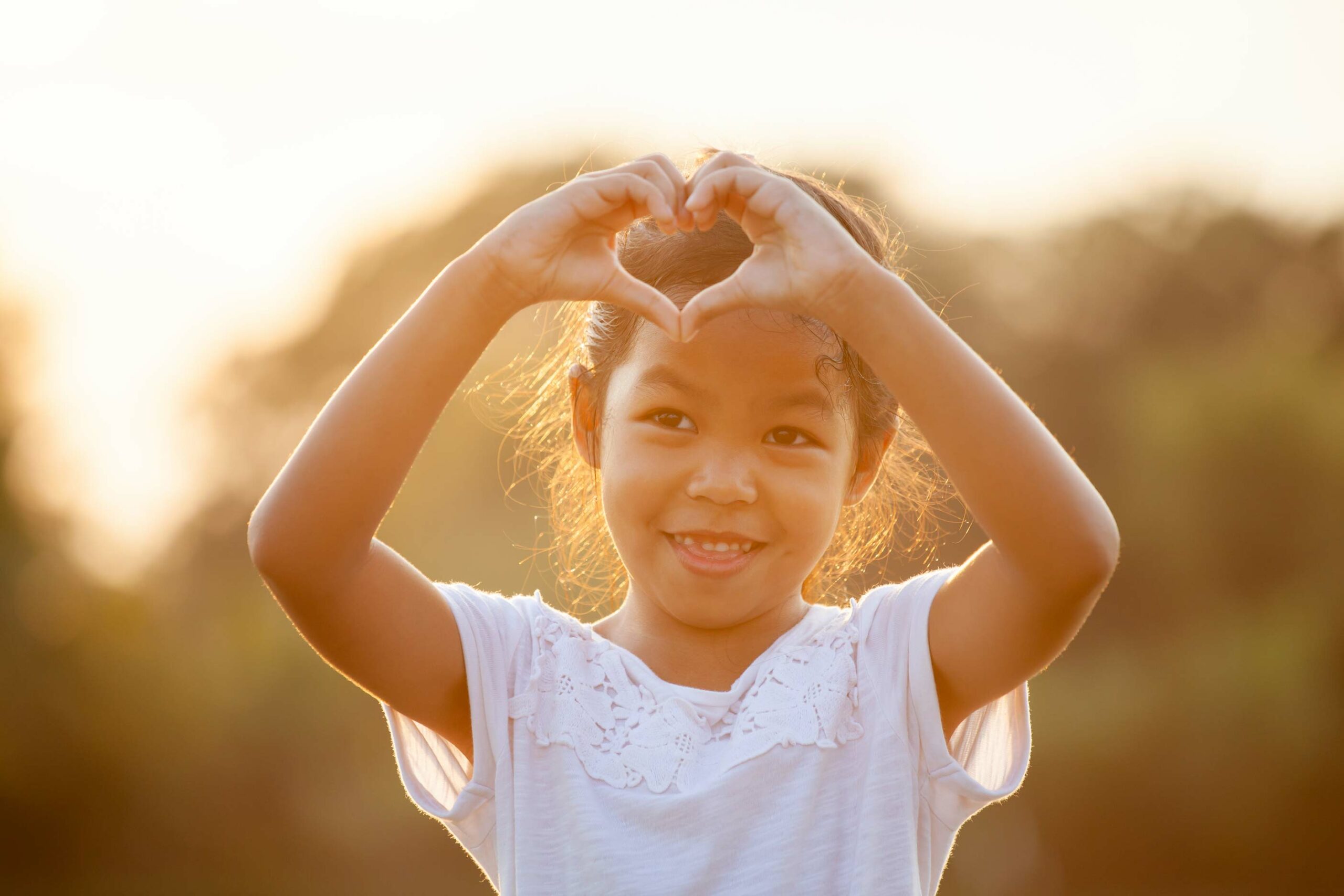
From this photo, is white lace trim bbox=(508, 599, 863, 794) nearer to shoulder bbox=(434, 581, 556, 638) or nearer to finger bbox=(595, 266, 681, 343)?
shoulder bbox=(434, 581, 556, 638)

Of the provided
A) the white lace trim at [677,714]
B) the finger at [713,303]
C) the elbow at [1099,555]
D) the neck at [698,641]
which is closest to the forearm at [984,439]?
the elbow at [1099,555]

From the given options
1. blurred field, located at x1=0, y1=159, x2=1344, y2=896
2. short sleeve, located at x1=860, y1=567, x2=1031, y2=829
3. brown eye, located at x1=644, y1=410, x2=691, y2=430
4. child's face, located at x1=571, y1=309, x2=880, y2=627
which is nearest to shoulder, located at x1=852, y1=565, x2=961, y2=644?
short sleeve, located at x1=860, y1=567, x2=1031, y2=829

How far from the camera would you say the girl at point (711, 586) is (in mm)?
1612

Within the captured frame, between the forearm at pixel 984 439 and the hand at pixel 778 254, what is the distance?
35 millimetres

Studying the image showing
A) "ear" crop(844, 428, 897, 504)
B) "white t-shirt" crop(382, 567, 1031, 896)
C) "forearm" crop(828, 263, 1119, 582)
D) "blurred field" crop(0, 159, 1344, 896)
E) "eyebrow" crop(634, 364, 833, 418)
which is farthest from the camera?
"blurred field" crop(0, 159, 1344, 896)

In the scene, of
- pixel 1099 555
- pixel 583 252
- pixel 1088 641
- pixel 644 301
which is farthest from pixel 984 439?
pixel 1088 641

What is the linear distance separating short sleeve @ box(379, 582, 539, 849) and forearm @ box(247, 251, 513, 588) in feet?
0.85

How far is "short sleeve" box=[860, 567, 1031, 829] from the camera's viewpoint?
178 centimetres

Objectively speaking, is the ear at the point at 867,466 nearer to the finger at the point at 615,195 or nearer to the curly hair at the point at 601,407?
the curly hair at the point at 601,407

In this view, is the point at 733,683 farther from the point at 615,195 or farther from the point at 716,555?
the point at 615,195

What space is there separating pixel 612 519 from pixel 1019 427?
2.06 feet

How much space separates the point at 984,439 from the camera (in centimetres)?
159

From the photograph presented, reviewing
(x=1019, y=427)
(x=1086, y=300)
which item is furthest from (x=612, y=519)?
(x=1086, y=300)

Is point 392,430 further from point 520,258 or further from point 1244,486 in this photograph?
point 1244,486
